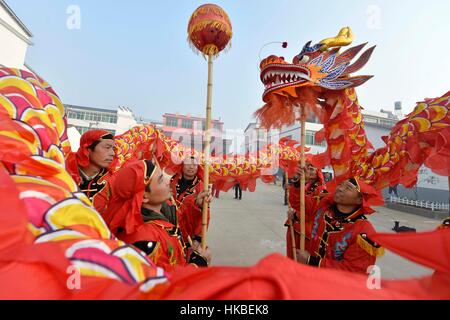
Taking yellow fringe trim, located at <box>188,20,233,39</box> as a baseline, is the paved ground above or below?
below

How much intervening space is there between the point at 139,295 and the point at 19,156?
609 mm

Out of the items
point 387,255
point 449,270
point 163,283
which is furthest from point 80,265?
point 387,255

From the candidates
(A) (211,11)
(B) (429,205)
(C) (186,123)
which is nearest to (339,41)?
(A) (211,11)

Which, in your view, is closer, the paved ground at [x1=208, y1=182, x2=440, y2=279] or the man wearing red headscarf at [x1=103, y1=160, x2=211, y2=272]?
the man wearing red headscarf at [x1=103, y1=160, x2=211, y2=272]

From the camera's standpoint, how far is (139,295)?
476mm

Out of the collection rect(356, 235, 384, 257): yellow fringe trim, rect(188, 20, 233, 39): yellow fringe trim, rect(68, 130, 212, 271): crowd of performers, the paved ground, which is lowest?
the paved ground

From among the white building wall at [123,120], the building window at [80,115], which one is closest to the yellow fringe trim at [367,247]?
the white building wall at [123,120]

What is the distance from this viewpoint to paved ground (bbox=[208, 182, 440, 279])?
386 cm

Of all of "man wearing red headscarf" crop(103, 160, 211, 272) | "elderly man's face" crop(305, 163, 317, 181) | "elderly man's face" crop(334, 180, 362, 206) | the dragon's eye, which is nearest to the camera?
"man wearing red headscarf" crop(103, 160, 211, 272)

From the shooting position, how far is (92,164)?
2.51m

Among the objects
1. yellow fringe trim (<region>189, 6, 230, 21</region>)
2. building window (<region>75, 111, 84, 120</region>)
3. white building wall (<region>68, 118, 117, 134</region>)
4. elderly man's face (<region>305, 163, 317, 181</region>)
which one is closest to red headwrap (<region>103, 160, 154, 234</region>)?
yellow fringe trim (<region>189, 6, 230, 21</region>)

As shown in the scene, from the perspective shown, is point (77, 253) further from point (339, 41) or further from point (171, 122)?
point (171, 122)

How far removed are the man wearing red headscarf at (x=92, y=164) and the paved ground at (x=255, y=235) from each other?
7.38ft

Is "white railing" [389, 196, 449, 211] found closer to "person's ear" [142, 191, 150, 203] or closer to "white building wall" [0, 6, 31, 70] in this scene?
"person's ear" [142, 191, 150, 203]
